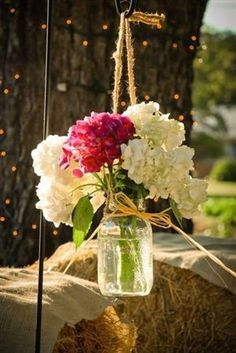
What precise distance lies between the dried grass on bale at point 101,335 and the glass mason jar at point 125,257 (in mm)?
308

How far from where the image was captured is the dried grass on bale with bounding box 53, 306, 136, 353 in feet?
9.08

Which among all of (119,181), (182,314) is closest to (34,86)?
(182,314)

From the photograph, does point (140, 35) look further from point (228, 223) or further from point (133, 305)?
point (228, 223)

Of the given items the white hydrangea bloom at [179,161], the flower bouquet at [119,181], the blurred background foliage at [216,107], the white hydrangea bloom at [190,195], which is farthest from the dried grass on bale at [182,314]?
the blurred background foliage at [216,107]

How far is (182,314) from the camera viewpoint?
11.5 ft

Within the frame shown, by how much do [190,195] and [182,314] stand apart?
3.95 ft

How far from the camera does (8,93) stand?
422 centimetres

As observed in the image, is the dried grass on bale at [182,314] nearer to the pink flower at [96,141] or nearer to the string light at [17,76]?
the string light at [17,76]

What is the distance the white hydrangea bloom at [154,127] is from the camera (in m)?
2.41

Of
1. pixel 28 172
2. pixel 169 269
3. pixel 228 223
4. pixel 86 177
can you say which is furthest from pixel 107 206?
pixel 228 223

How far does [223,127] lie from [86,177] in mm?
29629

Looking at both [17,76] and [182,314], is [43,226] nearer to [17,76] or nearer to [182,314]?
[182,314]

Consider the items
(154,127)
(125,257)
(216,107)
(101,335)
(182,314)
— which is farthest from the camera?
(216,107)

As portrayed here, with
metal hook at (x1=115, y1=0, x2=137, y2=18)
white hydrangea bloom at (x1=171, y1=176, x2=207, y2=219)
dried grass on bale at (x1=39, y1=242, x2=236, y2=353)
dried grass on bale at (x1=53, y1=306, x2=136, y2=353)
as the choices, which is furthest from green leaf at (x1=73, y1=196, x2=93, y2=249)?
dried grass on bale at (x1=39, y1=242, x2=236, y2=353)
